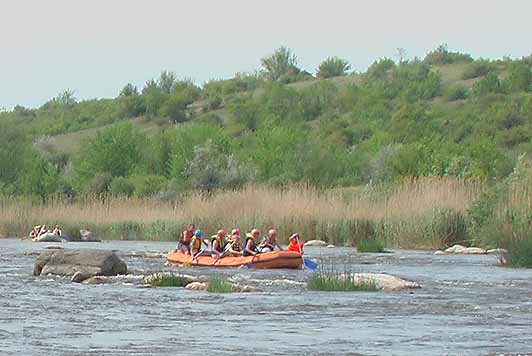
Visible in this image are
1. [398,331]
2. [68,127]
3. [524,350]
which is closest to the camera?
[524,350]

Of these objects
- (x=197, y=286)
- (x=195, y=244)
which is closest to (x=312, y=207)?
(x=195, y=244)

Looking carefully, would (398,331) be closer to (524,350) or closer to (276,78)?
(524,350)


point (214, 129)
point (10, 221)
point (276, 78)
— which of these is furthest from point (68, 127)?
point (10, 221)

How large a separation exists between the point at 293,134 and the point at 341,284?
4821 centimetres

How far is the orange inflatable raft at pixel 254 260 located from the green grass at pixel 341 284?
716 centimetres

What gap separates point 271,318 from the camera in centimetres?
1998

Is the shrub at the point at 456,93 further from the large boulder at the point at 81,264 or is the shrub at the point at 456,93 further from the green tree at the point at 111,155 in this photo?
the large boulder at the point at 81,264

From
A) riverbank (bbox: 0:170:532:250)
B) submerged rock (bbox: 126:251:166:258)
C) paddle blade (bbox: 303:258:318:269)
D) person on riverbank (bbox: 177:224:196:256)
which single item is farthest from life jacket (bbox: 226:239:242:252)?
riverbank (bbox: 0:170:532:250)

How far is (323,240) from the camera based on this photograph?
43875 mm

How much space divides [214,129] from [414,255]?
45965mm

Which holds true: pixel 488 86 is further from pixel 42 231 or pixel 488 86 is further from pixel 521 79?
pixel 42 231

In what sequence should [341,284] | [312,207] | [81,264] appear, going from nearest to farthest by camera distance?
[341,284], [81,264], [312,207]

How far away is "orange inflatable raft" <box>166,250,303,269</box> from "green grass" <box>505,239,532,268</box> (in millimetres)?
5130

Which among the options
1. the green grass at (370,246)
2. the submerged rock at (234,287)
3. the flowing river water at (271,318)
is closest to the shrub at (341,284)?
the flowing river water at (271,318)
